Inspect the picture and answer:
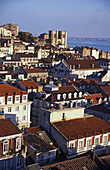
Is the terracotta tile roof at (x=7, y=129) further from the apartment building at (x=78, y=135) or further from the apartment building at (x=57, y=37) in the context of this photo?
the apartment building at (x=57, y=37)

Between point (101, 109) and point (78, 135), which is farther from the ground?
point (101, 109)

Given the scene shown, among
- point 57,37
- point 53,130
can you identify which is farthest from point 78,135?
point 57,37

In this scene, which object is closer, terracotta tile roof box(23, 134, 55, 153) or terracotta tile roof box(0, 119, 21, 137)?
terracotta tile roof box(0, 119, 21, 137)

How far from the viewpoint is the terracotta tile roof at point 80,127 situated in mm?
26453

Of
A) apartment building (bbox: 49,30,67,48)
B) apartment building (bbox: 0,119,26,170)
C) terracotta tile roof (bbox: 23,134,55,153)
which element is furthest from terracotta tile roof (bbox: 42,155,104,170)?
Answer: apartment building (bbox: 49,30,67,48)

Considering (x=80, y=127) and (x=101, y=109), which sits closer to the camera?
(x=80, y=127)

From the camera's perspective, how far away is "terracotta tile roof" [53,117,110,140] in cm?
2645

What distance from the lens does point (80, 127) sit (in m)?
27.9

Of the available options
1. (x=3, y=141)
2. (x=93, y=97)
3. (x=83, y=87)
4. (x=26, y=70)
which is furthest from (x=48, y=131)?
(x=26, y=70)

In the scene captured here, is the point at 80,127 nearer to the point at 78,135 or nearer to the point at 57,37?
the point at 78,135

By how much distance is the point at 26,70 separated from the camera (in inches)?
2611

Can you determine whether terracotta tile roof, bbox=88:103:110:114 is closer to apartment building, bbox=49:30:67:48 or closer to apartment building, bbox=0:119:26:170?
apartment building, bbox=0:119:26:170

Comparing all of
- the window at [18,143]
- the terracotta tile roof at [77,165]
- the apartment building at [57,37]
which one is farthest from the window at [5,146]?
the apartment building at [57,37]

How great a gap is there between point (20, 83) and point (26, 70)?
79.3 ft
